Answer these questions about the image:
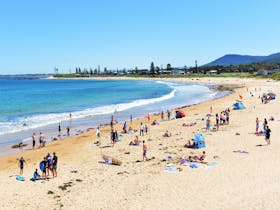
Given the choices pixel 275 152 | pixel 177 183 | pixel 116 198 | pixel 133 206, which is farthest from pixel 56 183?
pixel 275 152

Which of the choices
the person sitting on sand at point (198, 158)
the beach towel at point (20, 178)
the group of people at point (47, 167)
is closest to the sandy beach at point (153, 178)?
the beach towel at point (20, 178)

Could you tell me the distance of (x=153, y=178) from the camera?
13.9 meters

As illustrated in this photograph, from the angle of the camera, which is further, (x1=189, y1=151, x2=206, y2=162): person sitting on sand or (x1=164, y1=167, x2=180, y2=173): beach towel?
(x1=189, y1=151, x2=206, y2=162): person sitting on sand

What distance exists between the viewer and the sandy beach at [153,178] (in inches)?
450

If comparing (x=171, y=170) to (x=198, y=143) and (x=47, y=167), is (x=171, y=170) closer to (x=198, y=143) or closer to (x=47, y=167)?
(x=198, y=143)

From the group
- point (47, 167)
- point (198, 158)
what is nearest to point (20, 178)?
point (47, 167)

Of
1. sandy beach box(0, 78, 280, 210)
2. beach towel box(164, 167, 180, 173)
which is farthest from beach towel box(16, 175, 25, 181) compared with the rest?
beach towel box(164, 167, 180, 173)

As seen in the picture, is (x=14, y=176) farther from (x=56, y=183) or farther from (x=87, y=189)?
(x=87, y=189)

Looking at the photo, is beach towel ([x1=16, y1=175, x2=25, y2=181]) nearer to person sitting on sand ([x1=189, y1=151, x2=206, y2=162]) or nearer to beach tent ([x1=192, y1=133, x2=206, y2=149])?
person sitting on sand ([x1=189, y1=151, x2=206, y2=162])

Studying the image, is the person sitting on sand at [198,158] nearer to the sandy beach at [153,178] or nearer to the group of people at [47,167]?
the sandy beach at [153,178]

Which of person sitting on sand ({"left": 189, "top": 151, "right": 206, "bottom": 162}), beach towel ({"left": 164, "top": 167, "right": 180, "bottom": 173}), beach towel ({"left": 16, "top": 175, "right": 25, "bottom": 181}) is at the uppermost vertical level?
person sitting on sand ({"left": 189, "top": 151, "right": 206, "bottom": 162})

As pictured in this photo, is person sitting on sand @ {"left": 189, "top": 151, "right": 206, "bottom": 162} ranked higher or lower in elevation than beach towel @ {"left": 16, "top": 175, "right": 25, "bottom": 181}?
higher

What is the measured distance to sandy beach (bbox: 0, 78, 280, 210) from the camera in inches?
450

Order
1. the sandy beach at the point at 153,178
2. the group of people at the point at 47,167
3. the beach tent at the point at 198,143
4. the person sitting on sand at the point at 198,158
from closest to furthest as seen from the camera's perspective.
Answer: the sandy beach at the point at 153,178 < the group of people at the point at 47,167 < the person sitting on sand at the point at 198,158 < the beach tent at the point at 198,143
